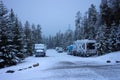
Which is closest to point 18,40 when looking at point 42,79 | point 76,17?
point 42,79

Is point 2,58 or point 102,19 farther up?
point 102,19

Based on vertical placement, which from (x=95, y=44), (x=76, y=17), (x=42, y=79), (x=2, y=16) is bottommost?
(x=42, y=79)

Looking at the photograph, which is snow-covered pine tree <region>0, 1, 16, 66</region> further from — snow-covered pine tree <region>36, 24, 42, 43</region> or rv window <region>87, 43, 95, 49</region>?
snow-covered pine tree <region>36, 24, 42, 43</region>

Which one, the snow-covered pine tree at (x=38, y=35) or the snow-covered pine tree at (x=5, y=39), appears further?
the snow-covered pine tree at (x=38, y=35)

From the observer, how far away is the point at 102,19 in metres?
55.6

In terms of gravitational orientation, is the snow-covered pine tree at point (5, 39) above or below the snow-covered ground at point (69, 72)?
above

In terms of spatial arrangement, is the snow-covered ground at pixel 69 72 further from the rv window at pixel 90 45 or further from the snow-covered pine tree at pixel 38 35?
the snow-covered pine tree at pixel 38 35

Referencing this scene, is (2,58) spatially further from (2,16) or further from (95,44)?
(95,44)

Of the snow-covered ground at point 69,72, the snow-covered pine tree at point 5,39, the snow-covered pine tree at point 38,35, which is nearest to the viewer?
the snow-covered ground at point 69,72

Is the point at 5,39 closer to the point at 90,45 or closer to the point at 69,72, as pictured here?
the point at 69,72

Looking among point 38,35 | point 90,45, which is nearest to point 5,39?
point 90,45

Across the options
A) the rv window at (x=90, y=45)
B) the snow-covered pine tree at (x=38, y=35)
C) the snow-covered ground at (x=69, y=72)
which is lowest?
the snow-covered ground at (x=69, y=72)

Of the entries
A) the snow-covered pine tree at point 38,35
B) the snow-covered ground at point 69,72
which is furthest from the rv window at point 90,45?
the snow-covered pine tree at point 38,35

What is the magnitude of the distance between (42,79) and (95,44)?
34.9m
